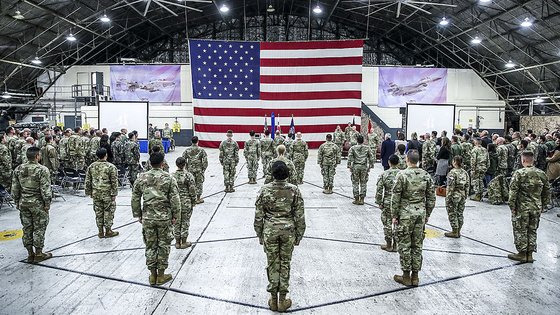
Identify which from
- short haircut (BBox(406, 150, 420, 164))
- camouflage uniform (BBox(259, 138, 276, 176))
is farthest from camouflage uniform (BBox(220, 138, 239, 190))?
short haircut (BBox(406, 150, 420, 164))

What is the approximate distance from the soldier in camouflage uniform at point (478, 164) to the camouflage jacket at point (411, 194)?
5.38 meters

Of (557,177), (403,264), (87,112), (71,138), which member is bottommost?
(403,264)

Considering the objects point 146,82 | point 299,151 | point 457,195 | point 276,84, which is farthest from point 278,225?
point 146,82

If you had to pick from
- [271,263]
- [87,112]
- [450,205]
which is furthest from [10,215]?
[87,112]

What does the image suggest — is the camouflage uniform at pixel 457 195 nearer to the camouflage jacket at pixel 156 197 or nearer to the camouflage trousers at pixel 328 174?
the camouflage trousers at pixel 328 174

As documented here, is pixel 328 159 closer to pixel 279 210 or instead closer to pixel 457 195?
pixel 457 195

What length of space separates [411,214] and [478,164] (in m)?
5.72

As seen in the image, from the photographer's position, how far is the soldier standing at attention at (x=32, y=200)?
5082 millimetres

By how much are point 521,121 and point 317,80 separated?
14.4 meters

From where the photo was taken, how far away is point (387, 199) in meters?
6.04

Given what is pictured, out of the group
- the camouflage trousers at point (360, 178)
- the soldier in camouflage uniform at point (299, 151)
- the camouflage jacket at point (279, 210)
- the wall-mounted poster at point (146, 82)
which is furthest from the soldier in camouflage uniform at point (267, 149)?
the wall-mounted poster at point (146, 82)

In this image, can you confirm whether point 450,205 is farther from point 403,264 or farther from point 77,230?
point 77,230

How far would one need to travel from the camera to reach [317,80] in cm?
1734

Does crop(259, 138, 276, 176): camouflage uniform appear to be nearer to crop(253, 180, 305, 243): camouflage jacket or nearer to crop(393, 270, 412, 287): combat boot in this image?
crop(393, 270, 412, 287): combat boot
